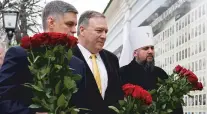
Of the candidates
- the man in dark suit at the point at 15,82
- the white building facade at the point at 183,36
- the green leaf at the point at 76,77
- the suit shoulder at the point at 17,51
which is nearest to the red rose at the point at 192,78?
the white building facade at the point at 183,36

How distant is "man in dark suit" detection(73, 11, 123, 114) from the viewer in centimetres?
410

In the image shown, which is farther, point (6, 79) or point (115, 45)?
point (115, 45)

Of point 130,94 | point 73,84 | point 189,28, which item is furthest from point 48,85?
point 189,28

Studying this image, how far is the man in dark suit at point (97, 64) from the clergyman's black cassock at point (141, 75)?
1.39m

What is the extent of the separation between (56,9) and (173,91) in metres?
2.03

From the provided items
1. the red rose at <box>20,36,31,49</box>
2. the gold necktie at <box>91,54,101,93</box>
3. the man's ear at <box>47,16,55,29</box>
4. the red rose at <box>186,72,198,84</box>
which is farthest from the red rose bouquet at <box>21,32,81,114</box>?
the red rose at <box>186,72,198,84</box>

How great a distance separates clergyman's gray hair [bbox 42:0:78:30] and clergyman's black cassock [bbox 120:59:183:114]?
7.62ft

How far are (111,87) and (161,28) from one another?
2436mm

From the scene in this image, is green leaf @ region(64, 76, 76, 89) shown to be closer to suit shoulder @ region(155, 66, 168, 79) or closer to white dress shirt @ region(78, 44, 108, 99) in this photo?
white dress shirt @ region(78, 44, 108, 99)

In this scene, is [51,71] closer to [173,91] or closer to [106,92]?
[106,92]

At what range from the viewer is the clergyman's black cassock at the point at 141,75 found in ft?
19.3

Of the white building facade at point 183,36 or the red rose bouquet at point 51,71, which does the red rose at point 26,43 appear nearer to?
the red rose bouquet at point 51,71

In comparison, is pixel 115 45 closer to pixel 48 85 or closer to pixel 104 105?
pixel 104 105

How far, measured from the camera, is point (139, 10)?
26.7 feet
